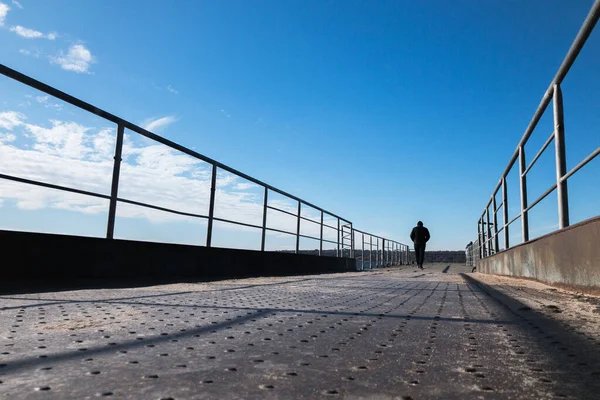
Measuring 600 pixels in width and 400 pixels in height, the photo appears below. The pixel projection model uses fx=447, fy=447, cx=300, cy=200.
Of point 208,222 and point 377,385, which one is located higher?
point 208,222

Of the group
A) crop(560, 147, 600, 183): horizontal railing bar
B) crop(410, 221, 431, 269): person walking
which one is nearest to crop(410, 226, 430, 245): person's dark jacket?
crop(410, 221, 431, 269): person walking

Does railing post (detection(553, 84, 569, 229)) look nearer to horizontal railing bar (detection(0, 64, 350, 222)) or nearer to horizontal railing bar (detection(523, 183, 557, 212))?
horizontal railing bar (detection(523, 183, 557, 212))

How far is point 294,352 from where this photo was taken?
1205 millimetres

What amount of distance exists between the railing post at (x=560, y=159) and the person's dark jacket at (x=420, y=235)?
1062cm

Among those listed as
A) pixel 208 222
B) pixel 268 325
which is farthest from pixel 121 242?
pixel 268 325

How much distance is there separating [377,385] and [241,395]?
28 centimetres

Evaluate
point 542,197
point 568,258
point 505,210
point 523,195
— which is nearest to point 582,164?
point 568,258

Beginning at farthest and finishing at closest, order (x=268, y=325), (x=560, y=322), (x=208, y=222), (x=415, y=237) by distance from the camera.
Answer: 1. (x=415, y=237)
2. (x=208, y=222)
3. (x=560, y=322)
4. (x=268, y=325)

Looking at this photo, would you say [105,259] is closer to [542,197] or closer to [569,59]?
[542,197]

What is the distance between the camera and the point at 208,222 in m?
5.68

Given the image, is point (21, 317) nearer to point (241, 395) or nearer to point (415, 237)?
point (241, 395)

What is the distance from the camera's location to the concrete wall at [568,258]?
2.40m

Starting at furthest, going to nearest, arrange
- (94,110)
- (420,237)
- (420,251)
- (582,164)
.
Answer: (420,251) < (420,237) < (94,110) < (582,164)

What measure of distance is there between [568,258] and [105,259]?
3707 mm
